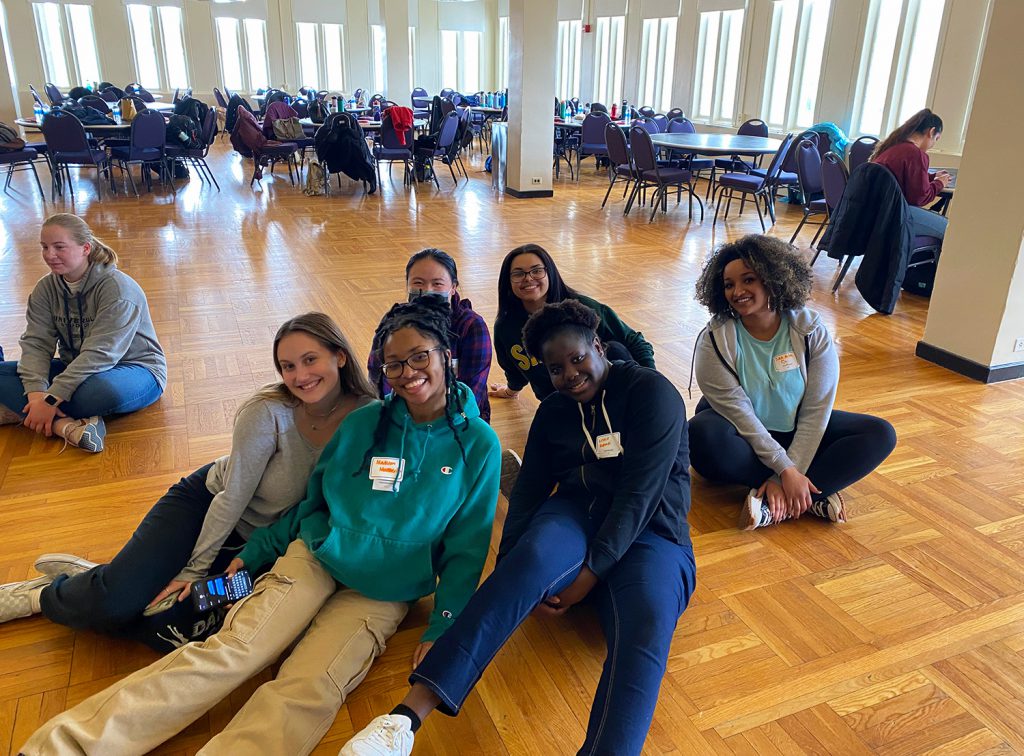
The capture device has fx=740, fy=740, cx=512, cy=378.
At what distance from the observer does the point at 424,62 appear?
Answer: 16.9 meters

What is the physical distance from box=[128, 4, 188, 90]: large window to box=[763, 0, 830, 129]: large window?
38.5 ft

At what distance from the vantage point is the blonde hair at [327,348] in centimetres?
168

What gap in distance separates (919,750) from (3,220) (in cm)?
732

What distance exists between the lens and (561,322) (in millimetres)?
1656

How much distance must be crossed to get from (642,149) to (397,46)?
9648 millimetres

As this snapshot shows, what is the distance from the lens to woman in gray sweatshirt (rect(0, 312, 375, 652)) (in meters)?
1.60

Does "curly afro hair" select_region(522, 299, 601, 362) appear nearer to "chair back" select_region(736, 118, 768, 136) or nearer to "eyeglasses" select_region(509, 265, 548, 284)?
"eyeglasses" select_region(509, 265, 548, 284)

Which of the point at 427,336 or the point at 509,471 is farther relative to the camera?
the point at 509,471

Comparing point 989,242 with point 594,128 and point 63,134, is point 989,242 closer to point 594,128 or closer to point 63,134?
point 594,128

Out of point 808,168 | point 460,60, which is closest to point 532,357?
point 808,168

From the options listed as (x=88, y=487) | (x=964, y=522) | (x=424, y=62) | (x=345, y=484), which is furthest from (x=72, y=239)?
(x=424, y=62)

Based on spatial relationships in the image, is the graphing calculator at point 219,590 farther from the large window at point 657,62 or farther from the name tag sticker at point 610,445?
the large window at point 657,62

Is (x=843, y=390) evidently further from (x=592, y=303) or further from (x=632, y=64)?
(x=632, y=64)

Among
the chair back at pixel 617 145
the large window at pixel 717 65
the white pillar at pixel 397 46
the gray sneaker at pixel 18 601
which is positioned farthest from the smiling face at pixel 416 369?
the white pillar at pixel 397 46
